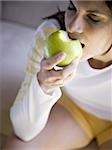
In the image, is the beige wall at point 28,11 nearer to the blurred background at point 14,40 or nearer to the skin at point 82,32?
the blurred background at point 14,40

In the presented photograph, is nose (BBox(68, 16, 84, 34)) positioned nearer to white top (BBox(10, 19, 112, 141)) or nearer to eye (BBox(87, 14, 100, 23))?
eye (BBox(87, 14, 100, 23))

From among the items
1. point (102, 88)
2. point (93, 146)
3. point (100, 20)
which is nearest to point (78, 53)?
point (100, 20)

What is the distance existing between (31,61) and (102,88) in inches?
6.9

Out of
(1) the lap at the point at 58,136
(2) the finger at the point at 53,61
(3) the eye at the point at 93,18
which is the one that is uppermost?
(3) the eye at the point at 93,18

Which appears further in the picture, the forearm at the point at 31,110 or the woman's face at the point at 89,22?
the forearm at the point at 31,110

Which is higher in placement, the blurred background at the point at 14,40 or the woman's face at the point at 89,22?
the woman's face at the point at 89,22

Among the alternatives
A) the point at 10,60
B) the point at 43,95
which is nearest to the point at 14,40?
the point at 10,60

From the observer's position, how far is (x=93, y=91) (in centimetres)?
89

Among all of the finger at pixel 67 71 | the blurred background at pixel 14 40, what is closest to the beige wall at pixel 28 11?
the blurred background at pixel 14 40

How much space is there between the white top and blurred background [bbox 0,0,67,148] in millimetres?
122

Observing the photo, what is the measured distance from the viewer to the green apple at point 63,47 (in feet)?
2.31

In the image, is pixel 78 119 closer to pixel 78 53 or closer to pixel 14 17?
pixel 78 53

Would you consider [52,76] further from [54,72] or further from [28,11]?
[28,11]

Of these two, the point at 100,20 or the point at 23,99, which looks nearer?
the point at 100,20
